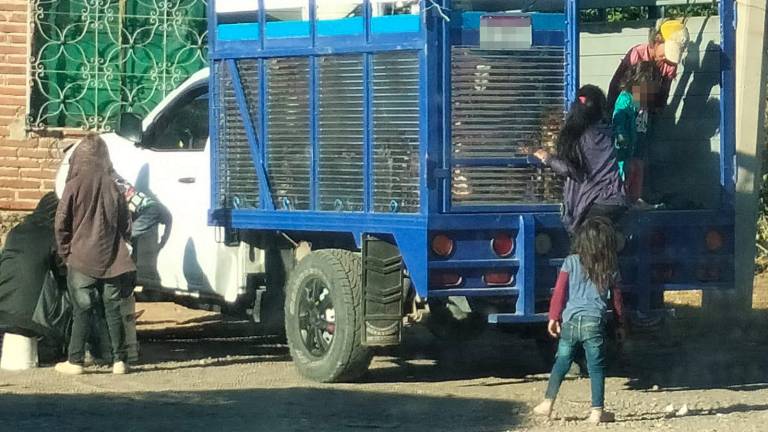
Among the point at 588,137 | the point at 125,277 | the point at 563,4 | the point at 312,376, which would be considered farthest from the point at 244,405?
the point at 563,4

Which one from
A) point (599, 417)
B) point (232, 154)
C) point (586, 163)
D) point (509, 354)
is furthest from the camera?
point (509, 354)

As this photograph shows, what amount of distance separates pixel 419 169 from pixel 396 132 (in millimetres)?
316

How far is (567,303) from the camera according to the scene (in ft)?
27.9

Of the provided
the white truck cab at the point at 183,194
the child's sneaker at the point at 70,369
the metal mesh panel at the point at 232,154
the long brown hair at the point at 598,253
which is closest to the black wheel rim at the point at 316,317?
the metal mesh panel at the point at 232,154

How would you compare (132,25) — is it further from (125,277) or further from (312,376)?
(312,376)

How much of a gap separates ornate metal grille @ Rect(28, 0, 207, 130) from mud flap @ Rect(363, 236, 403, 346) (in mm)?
6308

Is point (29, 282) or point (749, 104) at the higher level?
point (749, 104)

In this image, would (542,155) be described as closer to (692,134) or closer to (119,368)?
(692,134)

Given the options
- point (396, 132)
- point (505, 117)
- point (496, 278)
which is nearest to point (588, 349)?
point (496, 278)

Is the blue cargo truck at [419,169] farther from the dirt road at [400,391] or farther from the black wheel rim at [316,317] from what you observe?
the dirt road at [400,391]

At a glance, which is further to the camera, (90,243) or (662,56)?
(90,243)

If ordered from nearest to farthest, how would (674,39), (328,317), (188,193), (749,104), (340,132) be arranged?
(340,132) → (328,317) → (674,39) → (188,193) → (749,104)

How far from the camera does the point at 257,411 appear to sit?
8.84 m

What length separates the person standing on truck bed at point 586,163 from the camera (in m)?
9.15
